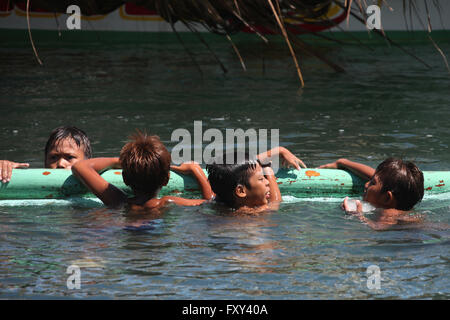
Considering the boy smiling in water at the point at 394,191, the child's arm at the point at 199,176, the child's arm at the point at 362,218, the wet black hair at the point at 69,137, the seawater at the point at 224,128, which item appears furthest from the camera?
the wet black hair at the point at 69,137

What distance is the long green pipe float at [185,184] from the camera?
5.13 meters

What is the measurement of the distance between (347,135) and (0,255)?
412 cm

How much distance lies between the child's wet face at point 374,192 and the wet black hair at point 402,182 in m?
0.03

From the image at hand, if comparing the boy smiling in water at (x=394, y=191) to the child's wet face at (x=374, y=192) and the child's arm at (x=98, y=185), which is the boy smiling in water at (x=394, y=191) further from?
the child's arm at (x=98, y=185)

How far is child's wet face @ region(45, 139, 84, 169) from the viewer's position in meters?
5.31

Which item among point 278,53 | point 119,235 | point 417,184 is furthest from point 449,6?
point 119,235

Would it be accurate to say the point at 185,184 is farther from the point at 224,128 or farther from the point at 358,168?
the point at 224,128

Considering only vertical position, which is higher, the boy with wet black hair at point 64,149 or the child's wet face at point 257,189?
the boy with wet black hair at point 64,149

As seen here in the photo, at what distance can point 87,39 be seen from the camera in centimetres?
1235

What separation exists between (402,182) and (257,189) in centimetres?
99

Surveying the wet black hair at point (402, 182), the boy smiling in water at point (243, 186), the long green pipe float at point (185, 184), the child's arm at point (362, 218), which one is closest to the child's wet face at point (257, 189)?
the boy smiling in water at point (243, 186)

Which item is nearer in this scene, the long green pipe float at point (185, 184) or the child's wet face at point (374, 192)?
the child's wet face at point (374, 192)

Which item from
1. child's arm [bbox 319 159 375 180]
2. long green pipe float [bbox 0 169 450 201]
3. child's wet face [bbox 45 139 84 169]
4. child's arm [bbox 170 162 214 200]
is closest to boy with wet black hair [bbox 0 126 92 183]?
child's wet face [bbox 45 139 84 169]

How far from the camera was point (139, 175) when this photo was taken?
Result: 4777mm
